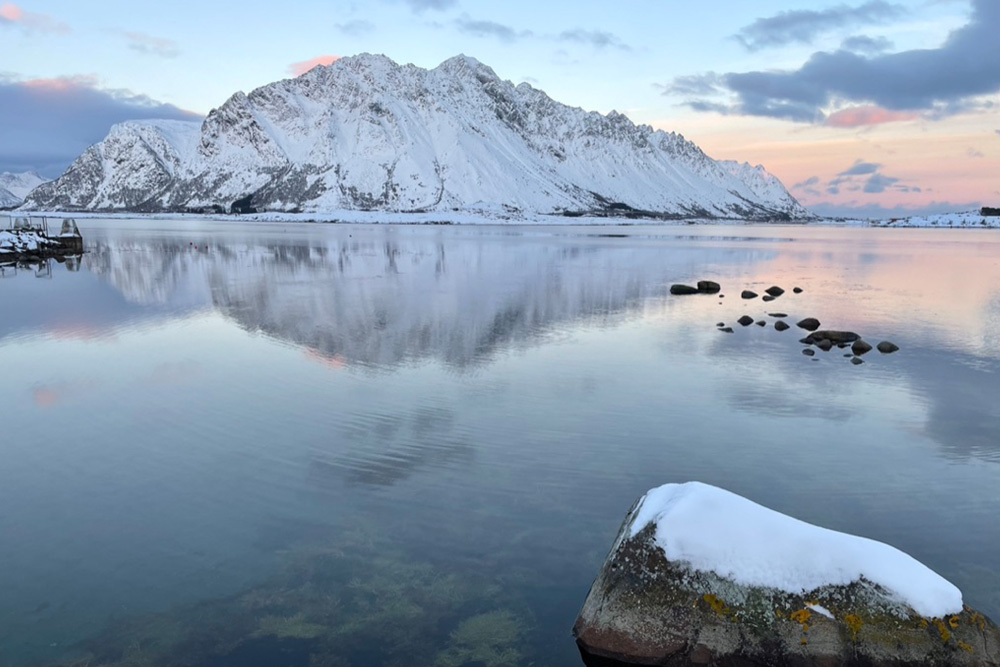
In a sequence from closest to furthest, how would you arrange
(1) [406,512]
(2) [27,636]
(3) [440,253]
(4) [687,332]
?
(2) [27,636] < (1) [406,512] < (4) [687,332] < (3) [440,253]

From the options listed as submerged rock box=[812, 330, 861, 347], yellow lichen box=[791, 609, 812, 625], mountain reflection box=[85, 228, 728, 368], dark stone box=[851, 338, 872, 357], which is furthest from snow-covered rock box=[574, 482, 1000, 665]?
submerged rock box=[812, 330, 861, 347]

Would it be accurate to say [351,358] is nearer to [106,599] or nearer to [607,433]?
[607,433]

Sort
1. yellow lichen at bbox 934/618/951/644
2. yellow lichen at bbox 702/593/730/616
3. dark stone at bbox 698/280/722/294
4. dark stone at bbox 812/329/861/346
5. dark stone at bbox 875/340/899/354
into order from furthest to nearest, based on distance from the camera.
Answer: dark stone at bbox 698/280/722/294 → dark stone at bbox 812/329/861/346 → dark stone at bbox 875/340/899/354 → yellow lichen at bbox 702/593/730/616 → yellow lichen at bbox 934/618/951/644

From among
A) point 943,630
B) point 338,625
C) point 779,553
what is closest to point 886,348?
point 943,630

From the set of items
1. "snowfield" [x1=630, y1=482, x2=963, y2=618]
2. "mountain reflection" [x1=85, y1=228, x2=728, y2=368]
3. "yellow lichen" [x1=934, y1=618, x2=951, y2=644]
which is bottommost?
"mountain reflection" [x1=85, y1=228, x2=728, y2=368]

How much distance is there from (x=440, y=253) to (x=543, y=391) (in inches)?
2493

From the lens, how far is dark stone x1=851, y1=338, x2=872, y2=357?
81.9ft

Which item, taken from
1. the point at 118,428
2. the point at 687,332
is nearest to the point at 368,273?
the point at 687,332

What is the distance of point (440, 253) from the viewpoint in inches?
3164

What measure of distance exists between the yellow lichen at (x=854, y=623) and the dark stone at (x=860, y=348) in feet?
67.0

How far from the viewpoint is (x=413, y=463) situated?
13.4 metres

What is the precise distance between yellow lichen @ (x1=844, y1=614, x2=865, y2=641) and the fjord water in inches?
124

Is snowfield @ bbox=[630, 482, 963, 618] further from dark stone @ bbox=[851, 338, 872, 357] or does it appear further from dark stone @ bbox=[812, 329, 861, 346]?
dark stone @ bbox=[812, 329, 861, 346]

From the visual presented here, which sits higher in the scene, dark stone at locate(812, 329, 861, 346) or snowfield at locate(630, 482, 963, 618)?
snowfield at locate(630, 482, 963, 618)
